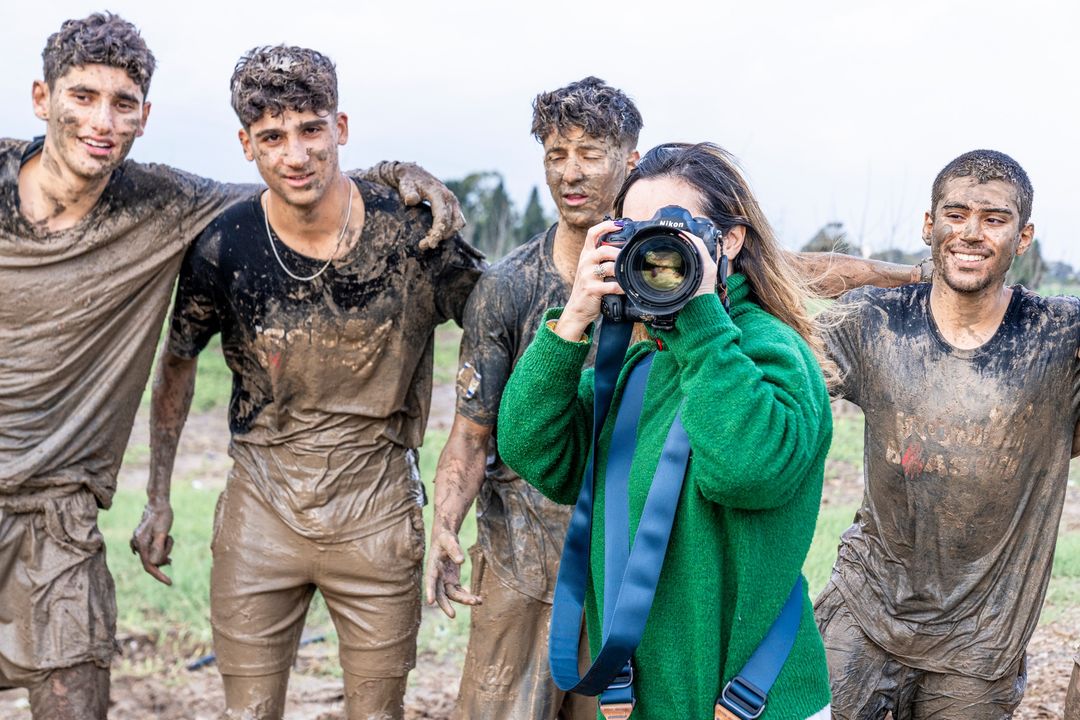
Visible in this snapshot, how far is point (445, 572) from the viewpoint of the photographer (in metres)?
3.07

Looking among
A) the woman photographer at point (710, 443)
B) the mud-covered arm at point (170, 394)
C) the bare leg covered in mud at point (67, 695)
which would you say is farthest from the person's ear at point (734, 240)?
the bare leg covered in mud at point (67, 695)

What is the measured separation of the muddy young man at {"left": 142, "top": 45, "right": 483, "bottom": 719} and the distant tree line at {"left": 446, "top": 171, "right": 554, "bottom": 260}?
387 inches

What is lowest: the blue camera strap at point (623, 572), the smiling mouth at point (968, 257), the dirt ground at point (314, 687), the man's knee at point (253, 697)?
the dirt ground at point (314, 687)

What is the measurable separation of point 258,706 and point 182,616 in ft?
7.41

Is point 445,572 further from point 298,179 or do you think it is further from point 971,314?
point 971,314

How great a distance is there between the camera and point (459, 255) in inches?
140

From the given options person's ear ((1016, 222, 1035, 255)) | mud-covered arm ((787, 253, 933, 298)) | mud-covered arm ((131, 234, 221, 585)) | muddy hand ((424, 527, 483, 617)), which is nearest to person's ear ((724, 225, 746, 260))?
muddy hand ((424, 527, 483, 617))

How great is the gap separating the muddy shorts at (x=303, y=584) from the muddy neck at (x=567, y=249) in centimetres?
91

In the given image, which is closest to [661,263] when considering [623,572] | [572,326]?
[572,326]

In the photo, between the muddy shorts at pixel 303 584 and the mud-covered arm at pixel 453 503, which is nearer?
the mud-covered arm at pixel 453 503

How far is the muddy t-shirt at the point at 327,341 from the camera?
3.45 metres

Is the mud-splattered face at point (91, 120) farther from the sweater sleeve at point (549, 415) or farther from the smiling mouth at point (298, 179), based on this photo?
the sweater sleeve at point (549, 415)

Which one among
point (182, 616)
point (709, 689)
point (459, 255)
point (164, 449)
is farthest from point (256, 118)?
point (182, 616)

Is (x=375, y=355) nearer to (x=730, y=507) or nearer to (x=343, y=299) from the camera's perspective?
(x=343, y=299)
